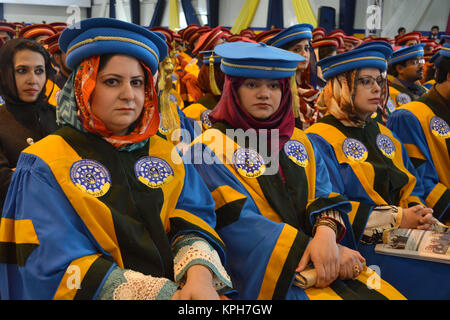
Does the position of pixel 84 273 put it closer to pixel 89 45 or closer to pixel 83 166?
pixel 83 166

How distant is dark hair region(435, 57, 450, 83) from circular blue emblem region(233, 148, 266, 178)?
2.08 meters

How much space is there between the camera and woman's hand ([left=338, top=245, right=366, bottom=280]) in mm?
2062

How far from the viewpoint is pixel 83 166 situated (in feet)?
5.74

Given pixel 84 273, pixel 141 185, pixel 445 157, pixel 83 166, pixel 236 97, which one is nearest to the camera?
pixel 84 273

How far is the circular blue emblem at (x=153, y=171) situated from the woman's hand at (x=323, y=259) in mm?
699

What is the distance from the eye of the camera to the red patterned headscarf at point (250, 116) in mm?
2404

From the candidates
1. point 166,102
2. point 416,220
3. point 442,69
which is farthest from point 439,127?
point 166,102

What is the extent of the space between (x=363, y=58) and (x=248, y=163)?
117 centimetres

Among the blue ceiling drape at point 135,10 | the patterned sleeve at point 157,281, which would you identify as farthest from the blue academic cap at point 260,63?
the blue ceiling drape at point 135,10

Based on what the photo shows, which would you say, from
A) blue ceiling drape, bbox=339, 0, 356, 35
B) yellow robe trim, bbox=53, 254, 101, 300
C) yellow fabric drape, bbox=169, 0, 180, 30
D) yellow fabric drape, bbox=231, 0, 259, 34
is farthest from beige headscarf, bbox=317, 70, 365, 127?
yellow fabric drape, bbox=169, 0, 180, 30

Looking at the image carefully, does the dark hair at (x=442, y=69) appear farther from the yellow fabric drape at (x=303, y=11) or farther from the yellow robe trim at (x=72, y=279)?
the yellow fabric drape at (x=303, y=11)

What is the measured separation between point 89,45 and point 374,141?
6.65 ft

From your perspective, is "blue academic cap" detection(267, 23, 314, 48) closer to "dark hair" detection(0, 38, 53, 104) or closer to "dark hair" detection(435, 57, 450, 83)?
"dark hair" detection(435, 57, 450, 83)
